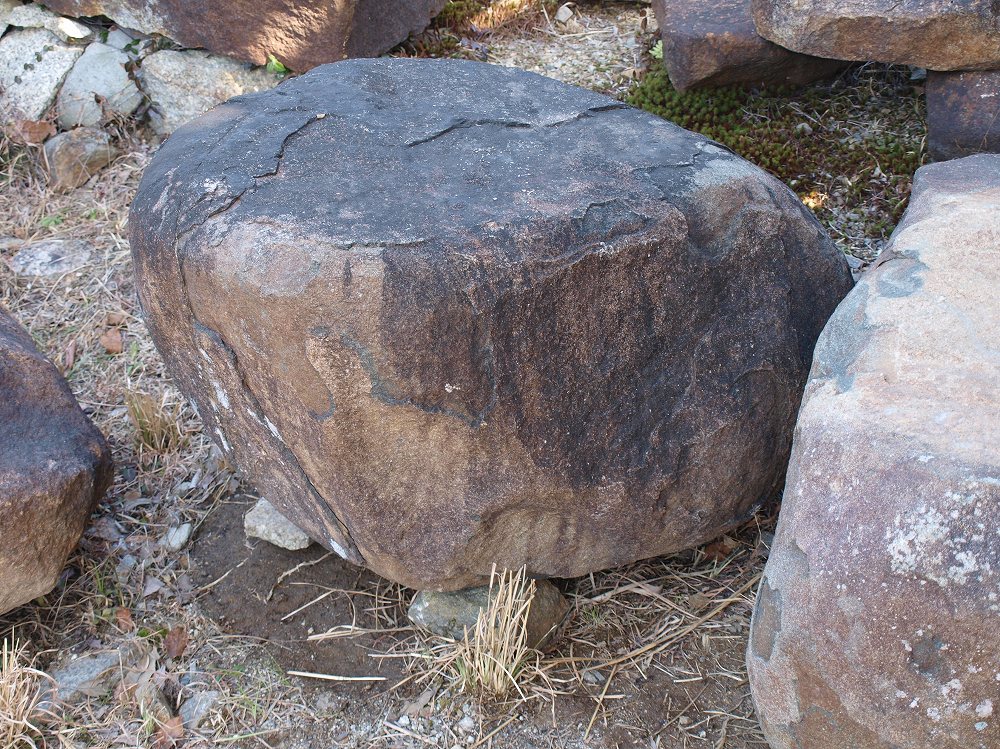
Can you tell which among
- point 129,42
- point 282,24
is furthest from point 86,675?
point 129,42

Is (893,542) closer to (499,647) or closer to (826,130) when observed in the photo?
(499,647)

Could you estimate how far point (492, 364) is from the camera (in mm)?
2150

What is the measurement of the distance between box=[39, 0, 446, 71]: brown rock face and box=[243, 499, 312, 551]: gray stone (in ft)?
7.44

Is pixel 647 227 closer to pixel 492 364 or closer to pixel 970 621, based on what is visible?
pixel 492 364

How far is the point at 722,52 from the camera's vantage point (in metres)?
3.70

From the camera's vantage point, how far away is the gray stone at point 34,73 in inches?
191

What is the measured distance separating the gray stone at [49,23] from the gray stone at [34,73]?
1.3 inches

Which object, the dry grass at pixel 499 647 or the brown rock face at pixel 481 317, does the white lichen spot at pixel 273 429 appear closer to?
the brown rock face at pixel 481 317

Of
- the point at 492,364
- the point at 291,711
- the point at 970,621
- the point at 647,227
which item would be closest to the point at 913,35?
the point at 647,227

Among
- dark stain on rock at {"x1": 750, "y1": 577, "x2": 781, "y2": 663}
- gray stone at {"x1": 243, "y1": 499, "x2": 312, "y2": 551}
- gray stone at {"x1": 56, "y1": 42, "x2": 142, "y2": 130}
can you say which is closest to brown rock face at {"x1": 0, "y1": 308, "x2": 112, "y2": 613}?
gray stone at {"x1": 243, "y1": 499, "x2": 312, "y2": 551}

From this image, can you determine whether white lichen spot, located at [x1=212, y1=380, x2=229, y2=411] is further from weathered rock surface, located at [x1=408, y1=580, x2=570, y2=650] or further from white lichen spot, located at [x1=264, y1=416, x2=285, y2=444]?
weathered rock surface, located at [x1=408, y1=580, x2=570, y2=650]

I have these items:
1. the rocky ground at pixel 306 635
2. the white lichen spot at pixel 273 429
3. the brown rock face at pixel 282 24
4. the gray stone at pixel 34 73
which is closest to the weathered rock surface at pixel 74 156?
the gray stone at pixel 34 73

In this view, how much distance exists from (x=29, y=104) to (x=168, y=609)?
123 inches

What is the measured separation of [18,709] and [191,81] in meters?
3.18
